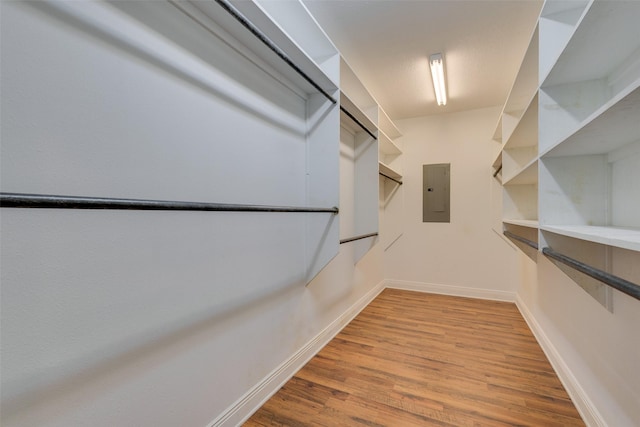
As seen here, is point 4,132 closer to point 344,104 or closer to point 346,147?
point 344,104

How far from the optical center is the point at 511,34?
2.00 meters

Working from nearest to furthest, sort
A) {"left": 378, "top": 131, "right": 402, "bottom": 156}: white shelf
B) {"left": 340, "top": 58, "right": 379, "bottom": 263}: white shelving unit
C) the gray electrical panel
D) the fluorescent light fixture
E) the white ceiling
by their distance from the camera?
1. the white ceiling
2. the fluorescent light fixture
3. {"left": 340, "top": 58, "right": 379, "bottom": 263}: white shelving unit
4. {"left": 378, "top": 131, "right": 402, "bottom": 156}: white shelf
5. the gray electrical panel

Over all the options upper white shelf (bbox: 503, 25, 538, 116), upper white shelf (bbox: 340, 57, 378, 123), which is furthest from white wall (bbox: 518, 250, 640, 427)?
upper white shelf (bbox: 340, 57, 378, 123)

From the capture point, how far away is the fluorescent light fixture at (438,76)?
230 centimetres

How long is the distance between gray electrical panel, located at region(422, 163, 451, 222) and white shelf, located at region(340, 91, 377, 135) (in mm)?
1547

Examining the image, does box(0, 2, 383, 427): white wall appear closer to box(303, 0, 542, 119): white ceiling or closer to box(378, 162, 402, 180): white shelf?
box(303, 0, 542, 119): white ceiling

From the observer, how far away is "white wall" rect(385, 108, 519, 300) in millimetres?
3430

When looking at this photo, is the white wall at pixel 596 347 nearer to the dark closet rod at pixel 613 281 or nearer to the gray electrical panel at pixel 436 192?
the dark closet rod at pixel 613 281

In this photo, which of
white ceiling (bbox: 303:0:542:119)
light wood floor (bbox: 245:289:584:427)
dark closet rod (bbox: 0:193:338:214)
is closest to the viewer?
dark closet rod (bbox: 0:193:338:214)

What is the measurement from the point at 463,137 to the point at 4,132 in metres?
3.97

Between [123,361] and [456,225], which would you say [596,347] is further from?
[456,225]

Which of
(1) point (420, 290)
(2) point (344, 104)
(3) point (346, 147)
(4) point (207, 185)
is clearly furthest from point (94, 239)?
(1) point (420, 290)

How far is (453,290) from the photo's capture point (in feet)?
11.8

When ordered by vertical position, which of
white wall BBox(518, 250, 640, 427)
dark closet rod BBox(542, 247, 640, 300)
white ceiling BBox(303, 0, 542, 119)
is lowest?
white wall BBox(518, 250, 640, 427)
